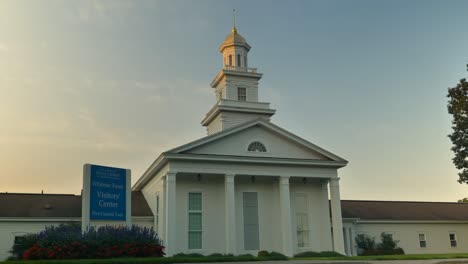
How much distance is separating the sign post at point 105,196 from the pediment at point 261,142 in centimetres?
839

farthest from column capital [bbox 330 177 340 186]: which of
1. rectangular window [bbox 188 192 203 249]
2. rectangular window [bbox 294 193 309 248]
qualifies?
rectangular window [bbox 188 192 203 249]

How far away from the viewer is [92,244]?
20.0m

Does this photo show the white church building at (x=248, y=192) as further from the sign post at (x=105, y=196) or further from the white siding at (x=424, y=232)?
the white siding at (x=424, y=232)

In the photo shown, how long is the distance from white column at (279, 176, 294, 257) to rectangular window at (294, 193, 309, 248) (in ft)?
7.09

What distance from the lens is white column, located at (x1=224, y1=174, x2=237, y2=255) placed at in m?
30.9

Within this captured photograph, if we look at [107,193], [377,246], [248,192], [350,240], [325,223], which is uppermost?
[248,192]

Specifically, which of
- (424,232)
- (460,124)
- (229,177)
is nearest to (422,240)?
(424,232)

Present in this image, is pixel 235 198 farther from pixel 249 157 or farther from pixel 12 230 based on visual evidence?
pixel 12 230

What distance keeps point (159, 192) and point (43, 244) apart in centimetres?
1478

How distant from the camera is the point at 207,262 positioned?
21.3m

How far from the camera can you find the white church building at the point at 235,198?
3192cm

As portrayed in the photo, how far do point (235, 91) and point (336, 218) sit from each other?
514 inches

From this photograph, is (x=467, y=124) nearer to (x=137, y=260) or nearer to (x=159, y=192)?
(x=159, y=192)

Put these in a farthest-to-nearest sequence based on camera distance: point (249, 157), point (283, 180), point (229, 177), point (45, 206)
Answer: point (45, 206) → point (283, 180) → point (249, 157) → point (229, 177)
